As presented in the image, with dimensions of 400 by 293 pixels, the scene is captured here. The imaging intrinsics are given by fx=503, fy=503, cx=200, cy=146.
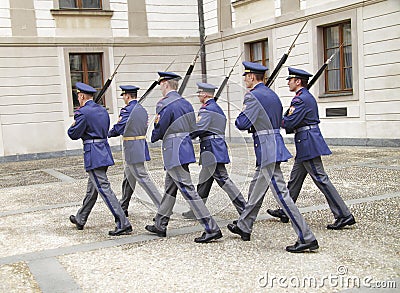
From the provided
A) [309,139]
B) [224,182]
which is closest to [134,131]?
[224,182]

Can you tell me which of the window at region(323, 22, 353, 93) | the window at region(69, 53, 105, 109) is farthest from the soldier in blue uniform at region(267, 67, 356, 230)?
the window at region(69, 53, 105, 109)

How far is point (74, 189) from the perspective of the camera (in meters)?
8.82

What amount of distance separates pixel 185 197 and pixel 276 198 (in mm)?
1004

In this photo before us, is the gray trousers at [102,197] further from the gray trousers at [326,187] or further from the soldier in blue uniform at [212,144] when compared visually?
the gray trousers at [326,187]

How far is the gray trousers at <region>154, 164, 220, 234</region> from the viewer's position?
509 centimetres

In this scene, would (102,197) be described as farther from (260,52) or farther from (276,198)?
(260,52)

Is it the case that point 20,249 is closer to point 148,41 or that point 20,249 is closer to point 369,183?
point 369,183

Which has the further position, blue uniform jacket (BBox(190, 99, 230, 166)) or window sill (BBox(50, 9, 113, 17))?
window sill (BBox(50, 9, 113, 17))

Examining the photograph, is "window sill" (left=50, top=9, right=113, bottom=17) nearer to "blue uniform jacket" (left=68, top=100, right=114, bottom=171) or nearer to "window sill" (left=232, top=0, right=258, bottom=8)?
"window sill" (left=232, top=0, right=258, bottom=8)

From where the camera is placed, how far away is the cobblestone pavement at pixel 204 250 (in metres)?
3.90

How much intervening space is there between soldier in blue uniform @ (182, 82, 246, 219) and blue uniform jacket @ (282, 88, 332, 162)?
30.1 inches

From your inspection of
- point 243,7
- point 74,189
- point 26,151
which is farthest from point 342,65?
point 26,151

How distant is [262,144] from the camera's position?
4.93 meters

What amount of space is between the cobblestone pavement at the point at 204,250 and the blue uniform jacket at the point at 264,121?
428 millimetres
